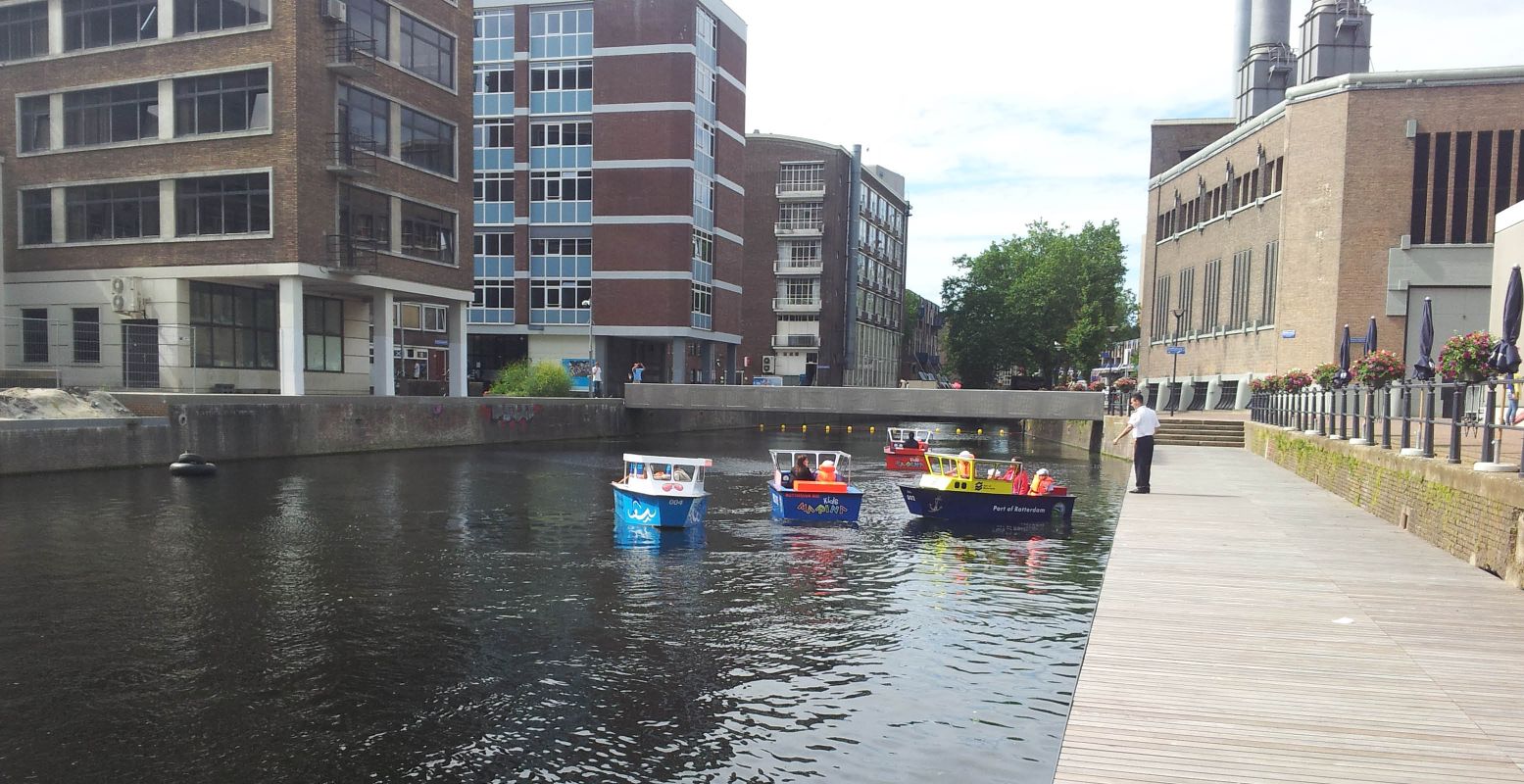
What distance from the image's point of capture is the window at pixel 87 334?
3891 centimetres

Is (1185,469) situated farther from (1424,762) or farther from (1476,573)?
(1424,762)

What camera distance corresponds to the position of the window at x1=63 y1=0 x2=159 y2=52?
130 ft

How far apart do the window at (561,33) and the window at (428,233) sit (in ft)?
72.8

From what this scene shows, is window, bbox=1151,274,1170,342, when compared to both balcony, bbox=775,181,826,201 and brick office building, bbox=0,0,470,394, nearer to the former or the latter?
balcony, bbox=775,181,826,201

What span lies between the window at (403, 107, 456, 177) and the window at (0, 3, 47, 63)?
1413 centimetres

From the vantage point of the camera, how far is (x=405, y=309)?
65438 millimetres

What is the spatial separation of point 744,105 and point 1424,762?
69.8 metres

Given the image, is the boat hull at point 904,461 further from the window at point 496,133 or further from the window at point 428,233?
the window at point 496,133

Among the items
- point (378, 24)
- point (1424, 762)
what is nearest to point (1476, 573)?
point (1424, 762)

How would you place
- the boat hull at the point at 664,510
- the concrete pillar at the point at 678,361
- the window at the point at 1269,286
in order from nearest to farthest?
the boat hull at the point at 664,510, the window at the point at 1269,286, the concrete pillar at the point at 678,361

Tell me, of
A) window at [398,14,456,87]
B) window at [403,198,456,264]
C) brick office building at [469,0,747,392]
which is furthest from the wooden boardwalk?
brick office building at [469,0,747,392]

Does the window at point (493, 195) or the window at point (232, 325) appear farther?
the window at point (493, 195)

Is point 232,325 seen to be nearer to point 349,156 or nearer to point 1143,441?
point 349,156

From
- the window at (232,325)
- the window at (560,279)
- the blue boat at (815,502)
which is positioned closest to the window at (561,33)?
the window at (560,279)
